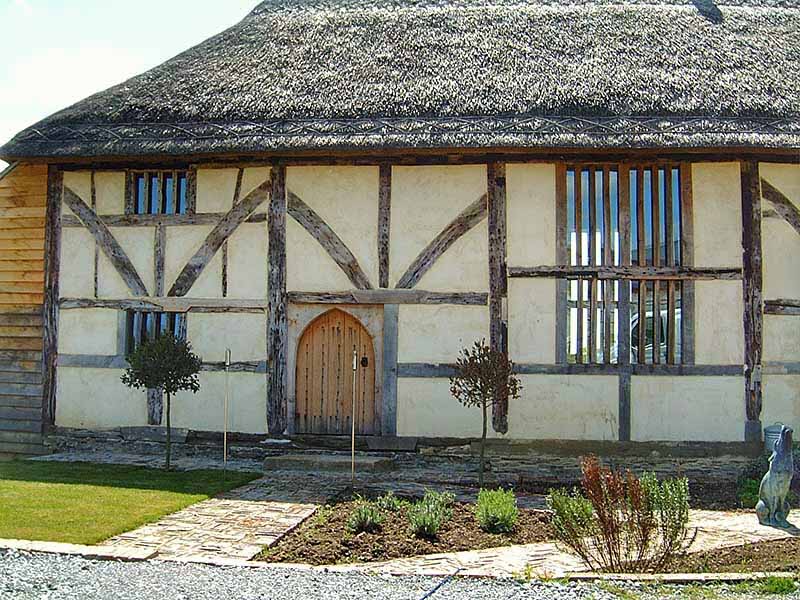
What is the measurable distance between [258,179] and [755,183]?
6780mm

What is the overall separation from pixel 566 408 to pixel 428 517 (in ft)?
15.6

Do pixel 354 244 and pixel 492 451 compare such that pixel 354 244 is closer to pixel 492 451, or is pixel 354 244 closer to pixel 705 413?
pixel 492 451

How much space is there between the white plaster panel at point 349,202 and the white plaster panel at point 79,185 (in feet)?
10.3

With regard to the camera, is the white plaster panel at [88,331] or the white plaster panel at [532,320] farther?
the white plaster panel at [88,331]

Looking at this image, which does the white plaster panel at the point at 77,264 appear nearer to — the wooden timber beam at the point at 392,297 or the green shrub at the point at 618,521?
the wooden timber beam at the point at 392,297

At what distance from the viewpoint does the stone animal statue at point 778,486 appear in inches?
296

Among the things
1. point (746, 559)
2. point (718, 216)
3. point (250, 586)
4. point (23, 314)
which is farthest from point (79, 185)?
point (746, 559)

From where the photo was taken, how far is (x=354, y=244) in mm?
11719

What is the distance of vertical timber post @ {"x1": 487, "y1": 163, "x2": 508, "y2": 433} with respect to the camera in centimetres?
1138

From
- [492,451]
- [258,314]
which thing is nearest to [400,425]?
[492,451]

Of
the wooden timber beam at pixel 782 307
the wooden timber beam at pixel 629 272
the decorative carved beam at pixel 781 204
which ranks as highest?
the decorative carved beam at pixel 781 204

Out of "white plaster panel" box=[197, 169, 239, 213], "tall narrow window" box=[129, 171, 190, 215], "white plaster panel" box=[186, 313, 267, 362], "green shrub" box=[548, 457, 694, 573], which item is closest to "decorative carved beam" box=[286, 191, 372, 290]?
"white plaster panel" box=[197, 169, 239, 213]

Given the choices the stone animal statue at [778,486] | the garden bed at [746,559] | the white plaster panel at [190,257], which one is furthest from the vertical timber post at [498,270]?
the garden bed at [746,559]

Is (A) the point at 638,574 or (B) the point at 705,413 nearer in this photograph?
(A) the point at 638,574
